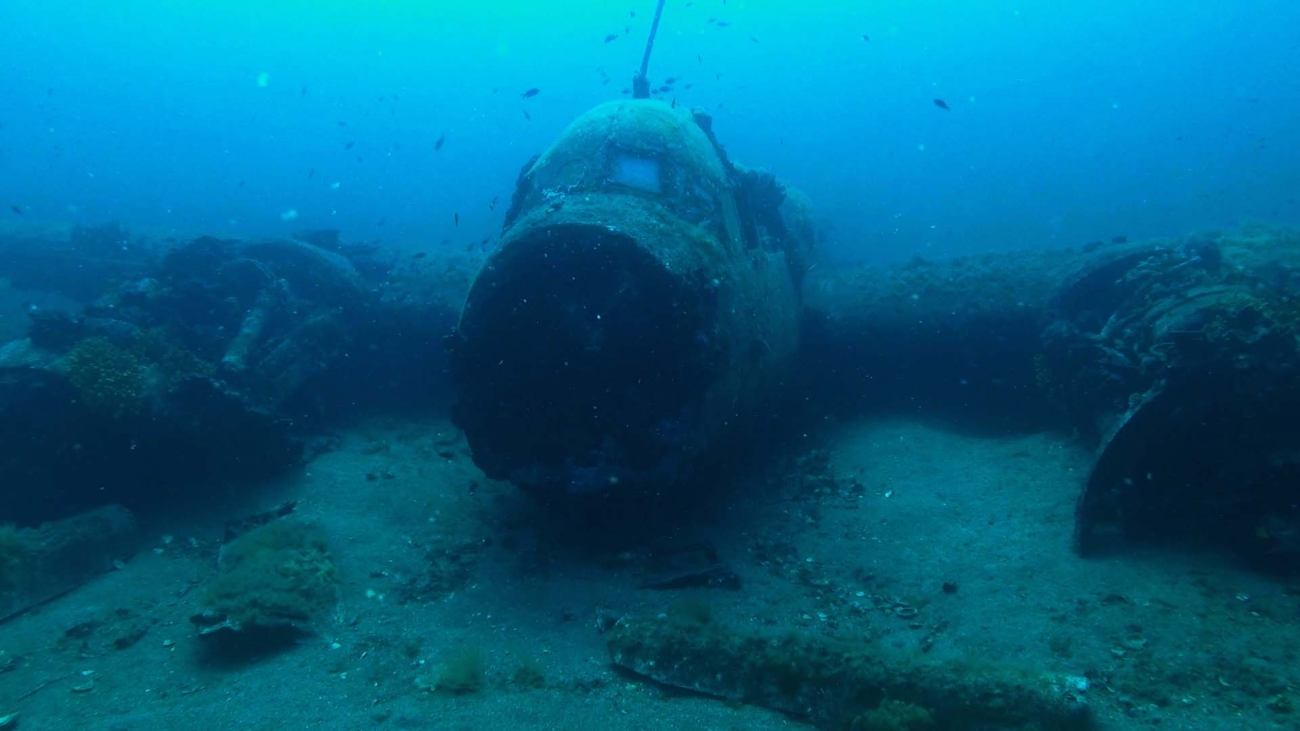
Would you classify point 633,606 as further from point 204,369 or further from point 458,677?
point 204,369

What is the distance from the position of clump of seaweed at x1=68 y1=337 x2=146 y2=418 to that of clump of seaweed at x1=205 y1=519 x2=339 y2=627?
8.66 feet

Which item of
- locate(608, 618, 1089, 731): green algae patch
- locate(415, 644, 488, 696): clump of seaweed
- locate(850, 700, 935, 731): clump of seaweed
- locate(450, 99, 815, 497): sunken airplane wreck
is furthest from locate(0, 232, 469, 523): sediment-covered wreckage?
locate(850, 700, 935, 731): clump of seaweed

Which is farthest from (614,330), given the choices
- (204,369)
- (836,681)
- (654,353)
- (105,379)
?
(105,379)

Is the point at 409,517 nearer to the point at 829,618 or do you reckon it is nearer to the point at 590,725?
the point at 590,725

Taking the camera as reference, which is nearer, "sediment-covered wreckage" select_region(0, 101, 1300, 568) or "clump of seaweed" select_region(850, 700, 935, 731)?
"clump of seaweed" select_region(850, 700, 935, 731)

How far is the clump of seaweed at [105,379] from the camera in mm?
7707

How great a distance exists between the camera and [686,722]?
14.6 feet

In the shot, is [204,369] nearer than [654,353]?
No

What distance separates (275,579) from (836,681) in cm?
520

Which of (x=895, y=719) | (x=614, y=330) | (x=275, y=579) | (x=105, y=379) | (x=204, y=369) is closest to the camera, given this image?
(x=895, y=719)

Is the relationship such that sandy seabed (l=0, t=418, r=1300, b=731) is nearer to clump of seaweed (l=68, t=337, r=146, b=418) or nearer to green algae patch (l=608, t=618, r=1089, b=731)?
green algae patch (l=608, t=618, r=1089, b=731)

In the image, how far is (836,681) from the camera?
4559 millimetres

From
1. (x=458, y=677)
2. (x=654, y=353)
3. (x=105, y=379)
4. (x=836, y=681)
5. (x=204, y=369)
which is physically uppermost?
(x=654, y=353)

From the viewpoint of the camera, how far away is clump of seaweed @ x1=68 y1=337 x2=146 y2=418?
7.71 metres
